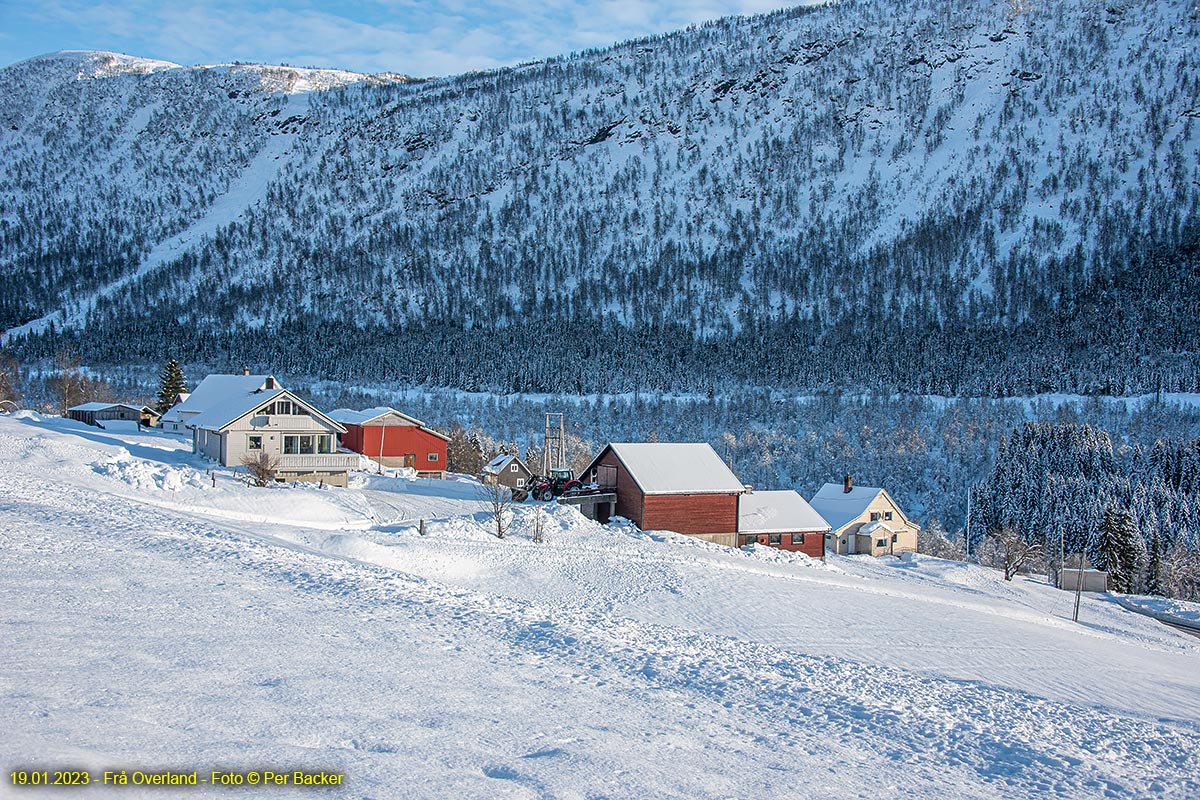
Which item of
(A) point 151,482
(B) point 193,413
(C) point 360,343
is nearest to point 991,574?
(A) point 151,482

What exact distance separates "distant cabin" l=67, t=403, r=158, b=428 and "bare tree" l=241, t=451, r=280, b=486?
32.6m

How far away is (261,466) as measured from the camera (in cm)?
3647

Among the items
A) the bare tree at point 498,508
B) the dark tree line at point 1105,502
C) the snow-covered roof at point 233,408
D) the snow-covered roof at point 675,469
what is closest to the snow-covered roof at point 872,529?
the dark tree line at point 1105,502

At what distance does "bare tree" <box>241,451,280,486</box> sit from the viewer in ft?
116

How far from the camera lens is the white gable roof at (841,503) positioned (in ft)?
187

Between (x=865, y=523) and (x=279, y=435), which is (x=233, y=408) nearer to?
(x=279, y=435)

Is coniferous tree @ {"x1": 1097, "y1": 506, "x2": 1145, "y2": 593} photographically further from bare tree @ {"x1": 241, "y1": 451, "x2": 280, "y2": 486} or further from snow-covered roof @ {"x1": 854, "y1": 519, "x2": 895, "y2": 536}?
bare tree @ {"x1": 241, "y1": 451, "x2": 280, "y2": 486}

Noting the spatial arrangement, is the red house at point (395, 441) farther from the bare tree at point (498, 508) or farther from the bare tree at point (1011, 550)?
the bare tree at point (1011, 550)

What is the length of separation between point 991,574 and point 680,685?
1509 inches

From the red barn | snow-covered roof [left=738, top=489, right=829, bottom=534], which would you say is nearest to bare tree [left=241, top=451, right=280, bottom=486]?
the red barn

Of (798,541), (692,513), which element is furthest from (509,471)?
(798,541)

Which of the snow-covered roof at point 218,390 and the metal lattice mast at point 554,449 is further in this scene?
the snow-covered roof at point 218,390

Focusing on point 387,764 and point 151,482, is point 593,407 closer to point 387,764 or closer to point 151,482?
point 151,482

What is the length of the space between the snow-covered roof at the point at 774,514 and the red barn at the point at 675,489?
1.96 m
